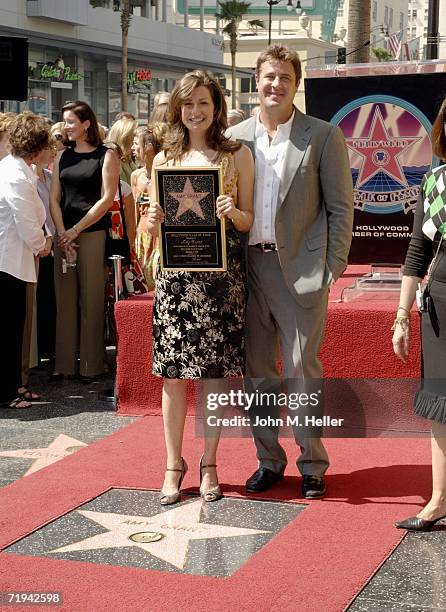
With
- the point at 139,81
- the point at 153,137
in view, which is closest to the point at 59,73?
the point at 139,81

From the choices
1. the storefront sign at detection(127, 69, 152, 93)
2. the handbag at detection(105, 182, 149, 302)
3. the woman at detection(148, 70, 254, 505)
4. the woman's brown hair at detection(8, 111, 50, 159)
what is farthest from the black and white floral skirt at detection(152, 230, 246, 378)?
the storefront sign at detection(127, 69, 152, 93)

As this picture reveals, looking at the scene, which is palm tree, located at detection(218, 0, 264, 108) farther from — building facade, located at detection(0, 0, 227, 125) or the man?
the man

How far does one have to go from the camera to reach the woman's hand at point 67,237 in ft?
26.6

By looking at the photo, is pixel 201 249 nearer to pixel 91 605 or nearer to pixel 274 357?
pixel 274 357

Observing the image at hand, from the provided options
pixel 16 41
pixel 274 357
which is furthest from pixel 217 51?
pixel 274 357

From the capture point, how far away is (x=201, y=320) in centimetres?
516

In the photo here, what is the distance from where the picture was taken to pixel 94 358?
8.38 m

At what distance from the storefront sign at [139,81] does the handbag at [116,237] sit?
46.9m

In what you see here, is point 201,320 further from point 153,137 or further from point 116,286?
point 153,137

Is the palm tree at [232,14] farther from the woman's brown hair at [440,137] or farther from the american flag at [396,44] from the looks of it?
the woman's brown hair at [440,137]

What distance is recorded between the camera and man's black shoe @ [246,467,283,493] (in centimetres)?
540

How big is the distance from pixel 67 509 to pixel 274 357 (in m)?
1.26

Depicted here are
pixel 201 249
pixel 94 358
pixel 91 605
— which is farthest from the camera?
pixel 94 358

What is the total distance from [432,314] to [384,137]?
2643mm
